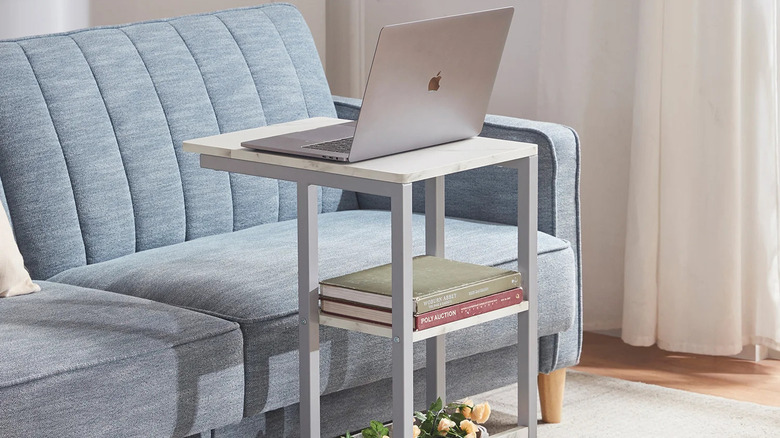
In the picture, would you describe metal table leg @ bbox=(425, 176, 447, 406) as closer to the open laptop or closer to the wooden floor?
the open laptop

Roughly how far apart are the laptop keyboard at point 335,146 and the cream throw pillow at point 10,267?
596 millimetres

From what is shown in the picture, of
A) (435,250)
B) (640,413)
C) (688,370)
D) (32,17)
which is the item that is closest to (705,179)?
(688,370)

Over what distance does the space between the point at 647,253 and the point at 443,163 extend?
4.88 ft

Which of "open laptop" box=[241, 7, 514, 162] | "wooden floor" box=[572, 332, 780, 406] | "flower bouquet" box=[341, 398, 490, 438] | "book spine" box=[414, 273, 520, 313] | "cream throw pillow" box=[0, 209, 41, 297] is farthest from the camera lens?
"wooden floor" box=[572, 332, 780, 406]

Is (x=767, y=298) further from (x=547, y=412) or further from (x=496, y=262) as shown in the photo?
(x=496, y=262)

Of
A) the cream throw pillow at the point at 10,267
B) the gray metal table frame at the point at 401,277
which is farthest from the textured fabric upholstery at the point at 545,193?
the cream throw pillow at the point at 10,267

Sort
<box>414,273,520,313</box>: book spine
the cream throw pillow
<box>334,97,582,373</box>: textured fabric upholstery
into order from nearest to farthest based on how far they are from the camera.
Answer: <box>414,273,520,313</box>: book spine, the cream throw pillow, <box>334,97,582,373</box>: textured fabric upholstery

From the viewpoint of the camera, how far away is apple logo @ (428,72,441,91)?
1771mm

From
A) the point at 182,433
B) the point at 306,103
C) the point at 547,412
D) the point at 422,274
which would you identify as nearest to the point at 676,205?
the point at 547,412

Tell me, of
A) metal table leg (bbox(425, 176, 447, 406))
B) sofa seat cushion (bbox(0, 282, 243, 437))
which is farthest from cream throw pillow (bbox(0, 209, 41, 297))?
metal table leg (bbox(425, 176, 447, 406))

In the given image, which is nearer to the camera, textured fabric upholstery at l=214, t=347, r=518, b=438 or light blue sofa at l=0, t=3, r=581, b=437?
light blue sofa at l=0, t=3, r=581, b=437

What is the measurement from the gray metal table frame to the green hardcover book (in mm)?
45

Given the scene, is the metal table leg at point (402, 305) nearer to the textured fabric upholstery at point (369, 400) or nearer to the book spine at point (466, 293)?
the book spine at point (466, 293)

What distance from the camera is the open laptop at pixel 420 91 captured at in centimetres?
167
